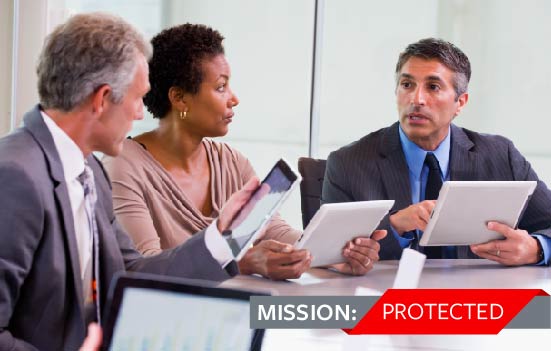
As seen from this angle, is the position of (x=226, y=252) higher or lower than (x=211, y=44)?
lower

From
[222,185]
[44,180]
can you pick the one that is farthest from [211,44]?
[44,180]

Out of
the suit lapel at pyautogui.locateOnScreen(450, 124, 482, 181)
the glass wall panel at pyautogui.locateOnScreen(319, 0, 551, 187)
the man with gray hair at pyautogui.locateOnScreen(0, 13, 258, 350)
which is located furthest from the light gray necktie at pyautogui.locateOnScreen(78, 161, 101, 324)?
the glass wall panel at pyautogui.locateOnScreen(319, 0, 551, 187)

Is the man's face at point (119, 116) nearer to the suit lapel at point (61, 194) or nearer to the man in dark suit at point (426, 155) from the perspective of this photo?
the suit lapel at point (61, 194)

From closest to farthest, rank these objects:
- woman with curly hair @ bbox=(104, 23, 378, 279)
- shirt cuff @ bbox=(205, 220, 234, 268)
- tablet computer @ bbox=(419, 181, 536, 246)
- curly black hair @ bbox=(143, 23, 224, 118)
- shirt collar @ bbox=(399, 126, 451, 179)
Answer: shirt cuff @ bbox=(205, 220, 234, 268) < tablet computer @ bbox=(419, 181, 536, 246) < woman with curly hair @ bbox=(104, 23, 378, 279) < curly black hair @ bbox=(143, 23, 224, 118) < shirt collar @ bbox=(399, 126, 451, 179)

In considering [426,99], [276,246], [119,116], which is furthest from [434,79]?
[119,116]

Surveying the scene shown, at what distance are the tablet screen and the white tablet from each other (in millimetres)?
865

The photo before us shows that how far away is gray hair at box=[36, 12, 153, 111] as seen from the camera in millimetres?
1644

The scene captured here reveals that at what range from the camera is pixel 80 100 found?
1.68 metres

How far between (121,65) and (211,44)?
1.13m

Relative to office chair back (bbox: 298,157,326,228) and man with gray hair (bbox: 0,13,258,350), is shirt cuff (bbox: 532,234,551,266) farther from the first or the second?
man with gray hair (bbox: 0,13,258,350)

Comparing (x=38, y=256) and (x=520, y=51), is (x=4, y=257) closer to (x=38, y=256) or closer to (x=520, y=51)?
(x=38, y=256)

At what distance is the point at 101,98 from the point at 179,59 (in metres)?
1.08

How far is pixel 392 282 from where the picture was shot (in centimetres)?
227

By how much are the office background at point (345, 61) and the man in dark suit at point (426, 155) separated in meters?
2.64
